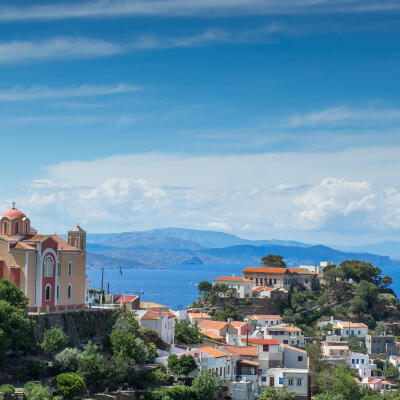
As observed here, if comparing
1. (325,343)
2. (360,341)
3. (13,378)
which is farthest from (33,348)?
(360,341)

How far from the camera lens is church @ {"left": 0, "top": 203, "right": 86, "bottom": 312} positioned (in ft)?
192

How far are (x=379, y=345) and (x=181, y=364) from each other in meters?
47.3

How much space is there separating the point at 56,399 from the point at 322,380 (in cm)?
3030

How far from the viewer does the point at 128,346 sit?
189 ft

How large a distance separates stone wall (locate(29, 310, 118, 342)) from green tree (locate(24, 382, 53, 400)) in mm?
8454

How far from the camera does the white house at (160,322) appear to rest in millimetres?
67756

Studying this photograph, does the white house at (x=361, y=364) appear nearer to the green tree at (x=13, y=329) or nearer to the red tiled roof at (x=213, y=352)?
the red tiled roof at (x=213, y=352)

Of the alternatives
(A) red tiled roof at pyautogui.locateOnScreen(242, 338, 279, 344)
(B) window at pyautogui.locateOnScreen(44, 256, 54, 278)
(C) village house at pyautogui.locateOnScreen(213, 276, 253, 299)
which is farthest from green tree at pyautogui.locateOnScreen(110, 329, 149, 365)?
(C) village house at pyautogui.locateOnScreen(213, 276, 253, 299)

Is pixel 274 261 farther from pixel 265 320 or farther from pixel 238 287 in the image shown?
pixel 265 320

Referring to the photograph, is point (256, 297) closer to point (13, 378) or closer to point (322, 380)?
point (322, 380)

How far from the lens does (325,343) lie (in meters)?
92.1

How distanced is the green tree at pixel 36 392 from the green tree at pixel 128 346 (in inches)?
424

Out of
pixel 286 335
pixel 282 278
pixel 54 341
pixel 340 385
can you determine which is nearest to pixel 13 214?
pixel 54 341

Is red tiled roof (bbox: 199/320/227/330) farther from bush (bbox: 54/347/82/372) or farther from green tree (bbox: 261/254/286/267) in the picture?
green tree (bbox: 261/254/286/267)
